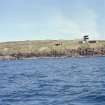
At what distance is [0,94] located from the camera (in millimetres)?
38250

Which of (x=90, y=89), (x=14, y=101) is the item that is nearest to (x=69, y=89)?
(x=90, y=89)

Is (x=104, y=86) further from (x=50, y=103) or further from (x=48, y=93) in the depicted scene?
(x=50, y=103)

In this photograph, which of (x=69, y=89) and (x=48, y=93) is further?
(x=69, y=89)

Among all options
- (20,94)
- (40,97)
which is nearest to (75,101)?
(40,97)

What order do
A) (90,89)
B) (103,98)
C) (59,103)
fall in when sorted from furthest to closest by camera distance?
(90,89)
(103,98)
(59,103)

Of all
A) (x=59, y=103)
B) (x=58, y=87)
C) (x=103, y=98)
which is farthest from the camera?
(x=58, y=87)

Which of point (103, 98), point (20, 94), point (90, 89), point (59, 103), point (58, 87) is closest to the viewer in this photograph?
point (59, 103)

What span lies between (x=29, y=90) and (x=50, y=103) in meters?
9.42

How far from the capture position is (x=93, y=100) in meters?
33.1

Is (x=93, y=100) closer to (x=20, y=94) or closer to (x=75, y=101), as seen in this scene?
(x=75, y=101)

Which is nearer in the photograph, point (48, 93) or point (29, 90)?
point (48, 93)

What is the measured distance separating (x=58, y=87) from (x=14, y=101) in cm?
992

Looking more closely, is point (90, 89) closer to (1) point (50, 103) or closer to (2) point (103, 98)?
(2) point (103, 98)

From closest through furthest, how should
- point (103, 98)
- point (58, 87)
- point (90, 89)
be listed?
point (103, 98) → point (90, 89) → point (58, 87)
